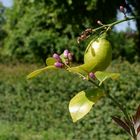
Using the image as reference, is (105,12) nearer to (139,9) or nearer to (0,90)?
(139,9)

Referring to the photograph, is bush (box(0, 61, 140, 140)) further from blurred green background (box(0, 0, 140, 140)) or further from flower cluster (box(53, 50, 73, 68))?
flower cluster (box(53, 50, 73, 68))

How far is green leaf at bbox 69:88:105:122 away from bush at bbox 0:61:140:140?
20.9ft

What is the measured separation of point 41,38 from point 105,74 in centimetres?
1660

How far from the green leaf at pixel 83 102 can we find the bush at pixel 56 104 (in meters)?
6.39

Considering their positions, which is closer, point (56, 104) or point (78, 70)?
point (78, 70)

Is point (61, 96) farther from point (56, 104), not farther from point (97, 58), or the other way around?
point (97, 58)

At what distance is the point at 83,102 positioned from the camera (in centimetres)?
107

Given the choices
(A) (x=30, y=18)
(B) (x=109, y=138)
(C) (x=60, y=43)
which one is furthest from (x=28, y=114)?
(A) (x=30, y=18)

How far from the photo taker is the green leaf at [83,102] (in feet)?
3.44

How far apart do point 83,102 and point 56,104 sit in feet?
26.0

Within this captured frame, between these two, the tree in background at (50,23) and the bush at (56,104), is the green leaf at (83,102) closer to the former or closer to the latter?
the bush at (56,104)

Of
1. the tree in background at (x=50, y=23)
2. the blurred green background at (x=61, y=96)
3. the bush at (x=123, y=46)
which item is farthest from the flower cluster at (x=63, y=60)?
the bush at (x=123, y=46)

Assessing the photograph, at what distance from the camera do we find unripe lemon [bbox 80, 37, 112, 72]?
103 centimetres

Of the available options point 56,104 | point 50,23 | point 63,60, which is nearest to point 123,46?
point 50,23
